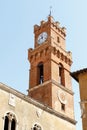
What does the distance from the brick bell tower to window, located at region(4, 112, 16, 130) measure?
4814 millimetres

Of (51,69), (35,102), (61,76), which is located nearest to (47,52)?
(51,69)

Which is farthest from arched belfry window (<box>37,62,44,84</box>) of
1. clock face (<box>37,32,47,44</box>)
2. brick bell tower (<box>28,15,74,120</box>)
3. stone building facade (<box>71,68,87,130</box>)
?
stone building facade (<box>71,68,87,130</box>)

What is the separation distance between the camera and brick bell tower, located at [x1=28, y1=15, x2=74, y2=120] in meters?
25.1

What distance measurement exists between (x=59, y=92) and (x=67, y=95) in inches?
42.6

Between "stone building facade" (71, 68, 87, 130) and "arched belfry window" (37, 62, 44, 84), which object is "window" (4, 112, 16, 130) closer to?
"stone building facade" (71, 68, 87, 130)

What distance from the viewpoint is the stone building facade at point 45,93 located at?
19891 millimetres

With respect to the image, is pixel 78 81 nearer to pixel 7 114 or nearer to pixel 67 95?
pixel 7 114

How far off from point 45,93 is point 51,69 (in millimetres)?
→ 2089

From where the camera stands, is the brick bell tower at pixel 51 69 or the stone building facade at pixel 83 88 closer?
the stone building facade at pixel 83 88

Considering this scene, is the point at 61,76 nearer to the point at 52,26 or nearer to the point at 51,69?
the point at 51,69

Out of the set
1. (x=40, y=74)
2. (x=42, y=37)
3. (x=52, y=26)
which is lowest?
(x=40, y=74)

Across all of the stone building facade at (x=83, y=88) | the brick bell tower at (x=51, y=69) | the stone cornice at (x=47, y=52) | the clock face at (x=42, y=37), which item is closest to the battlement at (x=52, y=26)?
the brick bell tower at (x=51, y=69)

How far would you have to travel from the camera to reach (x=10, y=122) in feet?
63.2

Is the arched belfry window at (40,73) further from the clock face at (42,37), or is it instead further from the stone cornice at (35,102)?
the stone cornice at (35,102)
